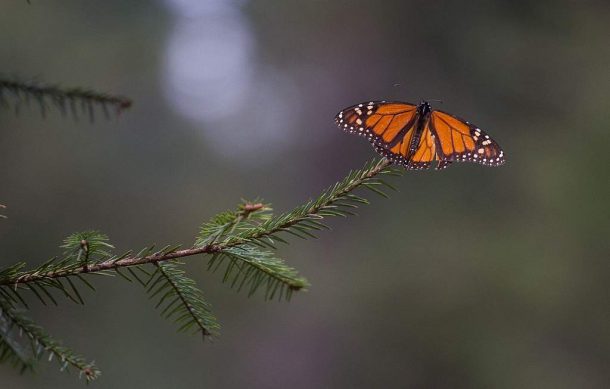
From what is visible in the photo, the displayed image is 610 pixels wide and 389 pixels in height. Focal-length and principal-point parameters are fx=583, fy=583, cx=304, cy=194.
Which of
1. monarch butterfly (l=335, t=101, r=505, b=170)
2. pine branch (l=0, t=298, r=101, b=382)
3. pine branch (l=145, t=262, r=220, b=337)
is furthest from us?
monarch butterfly (l=335, t=101, r=505, b=170)

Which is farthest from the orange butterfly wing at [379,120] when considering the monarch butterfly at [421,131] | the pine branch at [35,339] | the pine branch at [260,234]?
the pine branch at [35,339]

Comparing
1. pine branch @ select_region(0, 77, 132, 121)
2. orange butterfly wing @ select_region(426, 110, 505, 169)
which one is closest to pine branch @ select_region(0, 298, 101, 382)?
pine branch @ select_region(0, 77, 132, 121)

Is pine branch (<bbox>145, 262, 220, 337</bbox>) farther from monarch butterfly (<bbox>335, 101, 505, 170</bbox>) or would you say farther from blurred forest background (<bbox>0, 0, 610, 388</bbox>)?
blurred forest background (<bbox>0, 0, 610, 388</bbox>)

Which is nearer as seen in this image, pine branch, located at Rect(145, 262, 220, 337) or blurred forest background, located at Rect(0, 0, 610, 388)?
pine branch, located at Rect(145, 262, 220, 337)

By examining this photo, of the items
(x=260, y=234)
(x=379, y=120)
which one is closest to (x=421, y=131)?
(x=379, y=120)

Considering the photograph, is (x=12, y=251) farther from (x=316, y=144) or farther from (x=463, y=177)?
(x=463, y=177)

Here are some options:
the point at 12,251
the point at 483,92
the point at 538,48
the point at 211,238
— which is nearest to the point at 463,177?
the point at 483,92

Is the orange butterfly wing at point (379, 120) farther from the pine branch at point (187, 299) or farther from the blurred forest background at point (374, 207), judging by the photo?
the blurred forest background at point (374, 207)
